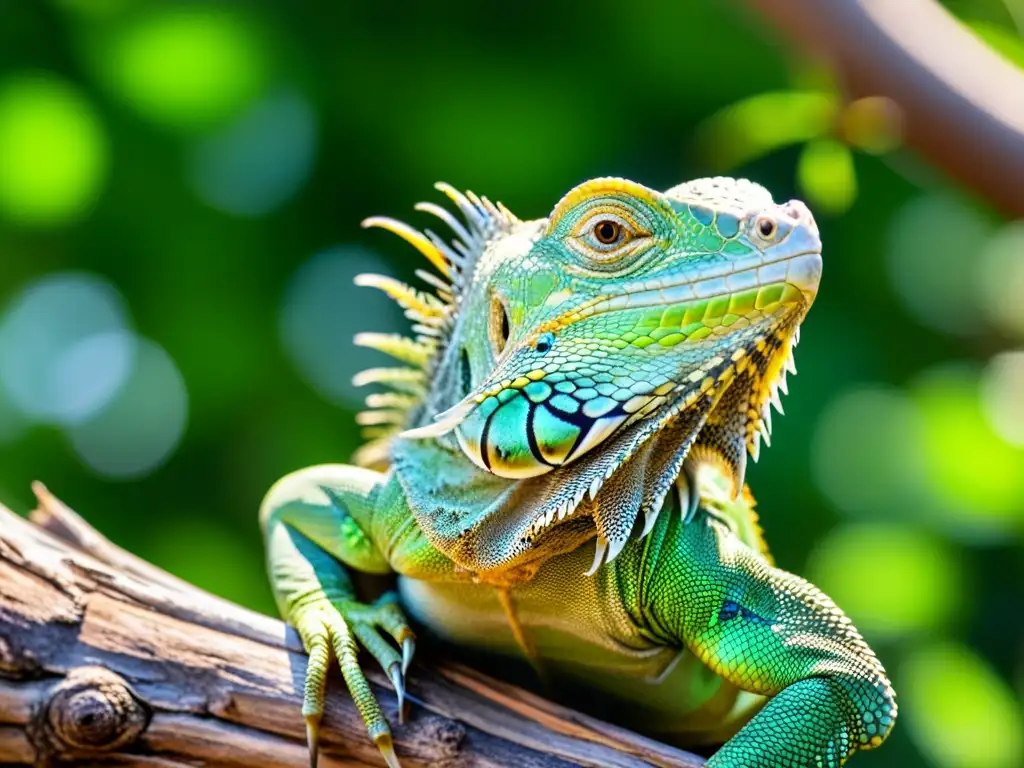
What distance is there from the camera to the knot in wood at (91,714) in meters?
2.53

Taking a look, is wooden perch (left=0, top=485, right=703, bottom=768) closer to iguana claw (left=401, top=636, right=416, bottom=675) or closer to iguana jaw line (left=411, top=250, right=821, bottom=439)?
iguana claw (left=401, top=636, right=416, bottom=675)

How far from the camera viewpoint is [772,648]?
7.70 feet

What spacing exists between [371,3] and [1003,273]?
13.9 ft

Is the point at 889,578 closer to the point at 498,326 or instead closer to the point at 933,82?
the point at 933,82

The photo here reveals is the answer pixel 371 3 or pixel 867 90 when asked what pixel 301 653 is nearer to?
pixel 867 90

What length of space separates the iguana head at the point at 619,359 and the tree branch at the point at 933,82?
1.14 m

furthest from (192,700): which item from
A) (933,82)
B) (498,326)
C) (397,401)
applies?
(933,82)

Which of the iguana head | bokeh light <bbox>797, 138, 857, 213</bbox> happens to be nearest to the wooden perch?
the iguana head

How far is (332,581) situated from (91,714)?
0.63 metres

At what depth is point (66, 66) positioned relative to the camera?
22.7 ft

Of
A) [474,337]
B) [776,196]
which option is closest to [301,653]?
[474,337]

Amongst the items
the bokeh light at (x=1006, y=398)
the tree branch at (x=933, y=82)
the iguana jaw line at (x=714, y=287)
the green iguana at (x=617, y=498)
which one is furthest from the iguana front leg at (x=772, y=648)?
the bokeh light at (x=1006, y=398)

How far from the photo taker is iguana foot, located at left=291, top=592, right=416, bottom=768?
2.51m

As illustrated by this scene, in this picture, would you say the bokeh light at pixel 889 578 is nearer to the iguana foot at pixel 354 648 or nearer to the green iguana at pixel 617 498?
the green iguana at pixel 617 498
